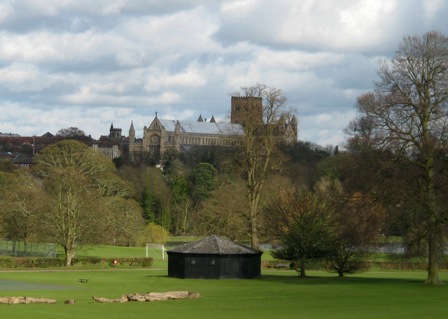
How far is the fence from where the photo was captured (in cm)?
8162

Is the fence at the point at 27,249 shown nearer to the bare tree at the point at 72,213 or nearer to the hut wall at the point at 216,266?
the bare tree at the point at 72,213

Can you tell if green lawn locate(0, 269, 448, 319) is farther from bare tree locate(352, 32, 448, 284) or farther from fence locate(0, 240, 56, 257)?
fence locate(0, 240, 56, 257)

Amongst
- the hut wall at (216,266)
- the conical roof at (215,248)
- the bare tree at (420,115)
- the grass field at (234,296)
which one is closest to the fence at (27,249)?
the grass field at (234,296)

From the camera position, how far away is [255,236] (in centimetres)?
6738

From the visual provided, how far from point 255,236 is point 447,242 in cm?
2030

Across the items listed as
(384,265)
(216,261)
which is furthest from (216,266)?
(384,265)

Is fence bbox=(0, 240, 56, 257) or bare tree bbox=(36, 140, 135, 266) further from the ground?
bare tree bbox=(36, 140, 135, 266)

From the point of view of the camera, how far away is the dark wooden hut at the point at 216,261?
182ft

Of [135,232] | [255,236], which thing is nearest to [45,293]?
[255,236]

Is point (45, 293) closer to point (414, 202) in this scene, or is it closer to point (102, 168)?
point (414, 202)

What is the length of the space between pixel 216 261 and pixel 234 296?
1400 cm

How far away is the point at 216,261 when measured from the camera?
55500 mm

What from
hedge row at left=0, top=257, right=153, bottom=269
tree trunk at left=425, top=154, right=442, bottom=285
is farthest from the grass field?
hedge row at left=0, top=257, right=153, bottom=269

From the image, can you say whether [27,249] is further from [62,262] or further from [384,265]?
[384,265]
